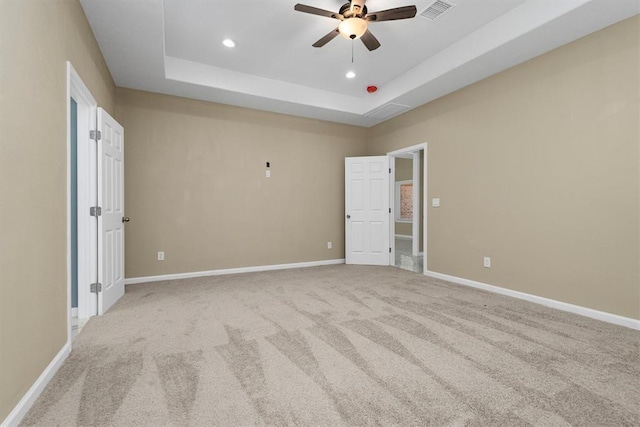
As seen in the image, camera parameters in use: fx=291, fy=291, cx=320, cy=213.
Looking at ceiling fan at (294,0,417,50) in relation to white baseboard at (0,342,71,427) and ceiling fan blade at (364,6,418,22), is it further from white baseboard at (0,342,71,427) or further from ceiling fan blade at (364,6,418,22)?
white baseboard at (0,342,71,427)

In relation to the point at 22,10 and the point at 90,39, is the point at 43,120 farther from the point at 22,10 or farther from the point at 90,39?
the point at 90,39

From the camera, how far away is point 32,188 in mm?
1603

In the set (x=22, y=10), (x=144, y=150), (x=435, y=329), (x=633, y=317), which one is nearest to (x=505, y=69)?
(x=633, y=317)

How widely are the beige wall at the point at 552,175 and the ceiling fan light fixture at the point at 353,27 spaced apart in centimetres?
207

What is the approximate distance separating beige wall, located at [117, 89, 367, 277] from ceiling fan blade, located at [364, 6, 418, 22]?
9.20 feet

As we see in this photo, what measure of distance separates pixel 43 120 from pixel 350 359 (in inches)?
97.0

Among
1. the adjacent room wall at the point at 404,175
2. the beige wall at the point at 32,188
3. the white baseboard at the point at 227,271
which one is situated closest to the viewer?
the beige wall at the point at 32,188

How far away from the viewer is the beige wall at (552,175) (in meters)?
2.63

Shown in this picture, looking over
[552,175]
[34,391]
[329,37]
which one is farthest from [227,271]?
[552,175]

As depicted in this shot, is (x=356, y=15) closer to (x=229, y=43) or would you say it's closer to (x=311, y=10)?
(x=311, y=10)

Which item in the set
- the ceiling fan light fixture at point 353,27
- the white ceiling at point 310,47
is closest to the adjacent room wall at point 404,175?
the white ceiling at point 310,47

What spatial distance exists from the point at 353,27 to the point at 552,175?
2.59 metres

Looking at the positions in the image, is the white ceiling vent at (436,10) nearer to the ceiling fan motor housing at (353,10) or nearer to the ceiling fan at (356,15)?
the ceiling fan at (356,15)

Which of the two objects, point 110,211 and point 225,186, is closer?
point 110,211
